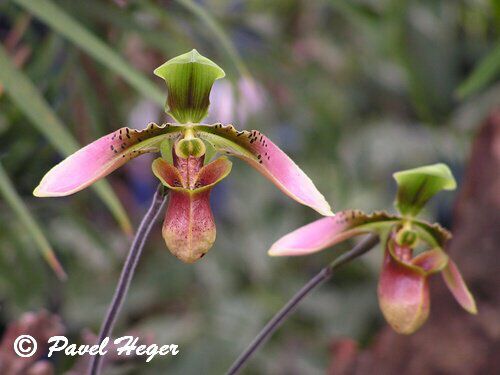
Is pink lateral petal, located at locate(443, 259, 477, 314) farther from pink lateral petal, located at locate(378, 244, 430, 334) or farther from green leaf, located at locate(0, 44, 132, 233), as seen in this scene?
green leaf, located at locate(0, 44, 132, 233)

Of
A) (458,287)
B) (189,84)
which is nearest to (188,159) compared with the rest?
(189,84)

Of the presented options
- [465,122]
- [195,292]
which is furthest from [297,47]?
[195,292]

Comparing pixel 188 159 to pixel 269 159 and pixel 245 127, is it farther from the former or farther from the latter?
pixel 245 127

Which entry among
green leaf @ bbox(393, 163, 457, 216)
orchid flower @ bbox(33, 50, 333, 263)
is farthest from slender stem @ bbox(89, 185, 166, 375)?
green leaf @ bbox(393, 163, 457, 216)

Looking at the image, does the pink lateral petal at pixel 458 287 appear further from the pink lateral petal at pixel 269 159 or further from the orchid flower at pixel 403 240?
the pink lateral petal at pixel 269 159

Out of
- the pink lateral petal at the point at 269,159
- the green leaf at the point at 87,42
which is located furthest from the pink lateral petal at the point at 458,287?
the green leaf at the point at 87,42

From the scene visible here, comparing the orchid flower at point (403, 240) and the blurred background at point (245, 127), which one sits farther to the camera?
the blurred background at point (245, 127)

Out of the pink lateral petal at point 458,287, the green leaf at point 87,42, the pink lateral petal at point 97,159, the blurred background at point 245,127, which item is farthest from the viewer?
the blurred background at point 245,127
